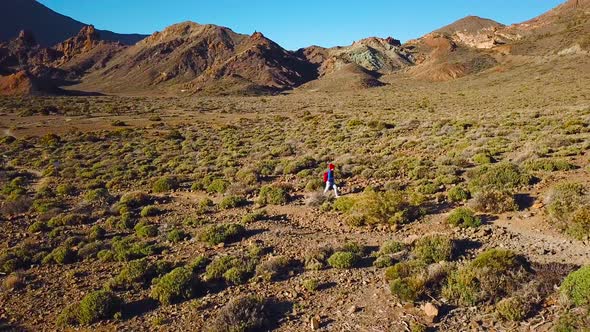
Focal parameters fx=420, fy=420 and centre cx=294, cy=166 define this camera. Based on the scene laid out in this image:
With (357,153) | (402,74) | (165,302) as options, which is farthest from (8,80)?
(165,302)

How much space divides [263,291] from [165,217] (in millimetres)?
8332

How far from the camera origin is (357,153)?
25297 mm

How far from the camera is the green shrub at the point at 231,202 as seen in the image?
1720 cm

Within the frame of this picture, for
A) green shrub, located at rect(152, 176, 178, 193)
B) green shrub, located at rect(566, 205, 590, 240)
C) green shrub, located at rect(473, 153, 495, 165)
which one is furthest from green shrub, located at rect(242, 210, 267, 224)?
green shrub, located at rect(473, 153, 495, 165)

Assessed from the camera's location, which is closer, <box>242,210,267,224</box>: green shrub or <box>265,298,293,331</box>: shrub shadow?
<box>265,298,293,331</box>: shrub shadow

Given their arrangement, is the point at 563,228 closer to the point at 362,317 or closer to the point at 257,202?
the point at 362,317

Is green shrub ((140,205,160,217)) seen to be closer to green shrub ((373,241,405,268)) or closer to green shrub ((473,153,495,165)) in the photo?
green shrub ((373,241,405,268))

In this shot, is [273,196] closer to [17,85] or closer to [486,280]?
[486,280]

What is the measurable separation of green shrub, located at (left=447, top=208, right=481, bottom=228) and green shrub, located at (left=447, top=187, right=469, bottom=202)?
5.64 ft

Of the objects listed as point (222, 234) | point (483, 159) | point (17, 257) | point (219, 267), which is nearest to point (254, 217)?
point (222, 234)

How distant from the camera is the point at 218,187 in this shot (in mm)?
20203

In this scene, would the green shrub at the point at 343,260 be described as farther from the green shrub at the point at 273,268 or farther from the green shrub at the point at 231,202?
the green shrub at the point at 231,202

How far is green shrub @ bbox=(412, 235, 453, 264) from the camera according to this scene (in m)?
10.0

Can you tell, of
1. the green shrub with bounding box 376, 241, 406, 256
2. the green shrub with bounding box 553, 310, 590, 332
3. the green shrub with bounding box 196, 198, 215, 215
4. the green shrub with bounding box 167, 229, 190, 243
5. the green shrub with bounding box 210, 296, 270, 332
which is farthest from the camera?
the green shrub with bounding box 196, 198, 215, 215
